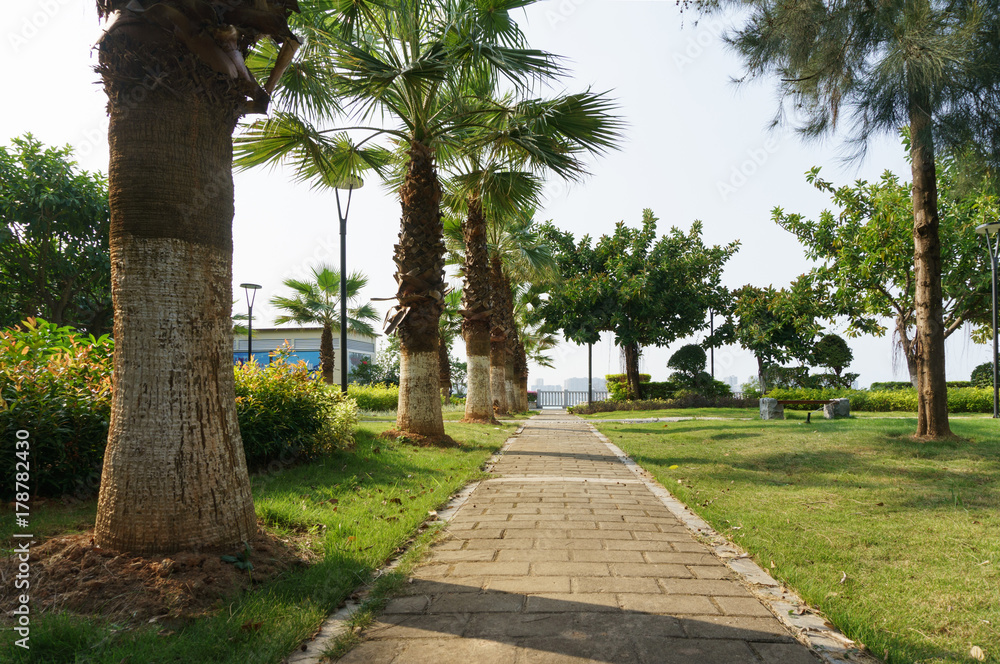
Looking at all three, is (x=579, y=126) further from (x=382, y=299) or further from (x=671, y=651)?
(x=671, y=651)

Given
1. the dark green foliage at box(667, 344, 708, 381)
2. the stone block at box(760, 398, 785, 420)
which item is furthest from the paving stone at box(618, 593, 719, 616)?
the dark green foliage at box(667, 344, 708, 381)

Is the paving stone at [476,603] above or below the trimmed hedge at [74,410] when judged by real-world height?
below

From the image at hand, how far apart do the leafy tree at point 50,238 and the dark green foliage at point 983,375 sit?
37155mm

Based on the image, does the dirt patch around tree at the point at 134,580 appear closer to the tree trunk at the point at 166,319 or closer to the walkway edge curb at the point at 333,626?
the tree trunk at the point at 166,319

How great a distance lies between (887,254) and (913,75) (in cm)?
1751

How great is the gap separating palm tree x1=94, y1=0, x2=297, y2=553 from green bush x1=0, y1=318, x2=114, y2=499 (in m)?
1.96

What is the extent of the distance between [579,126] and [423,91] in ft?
8.43

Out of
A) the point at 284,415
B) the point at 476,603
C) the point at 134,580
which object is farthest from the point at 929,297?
the point at 134,580

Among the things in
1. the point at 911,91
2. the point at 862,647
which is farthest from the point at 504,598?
the point at 911,91

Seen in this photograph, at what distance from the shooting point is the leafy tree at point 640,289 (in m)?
27.0

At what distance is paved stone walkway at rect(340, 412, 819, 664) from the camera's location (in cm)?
266

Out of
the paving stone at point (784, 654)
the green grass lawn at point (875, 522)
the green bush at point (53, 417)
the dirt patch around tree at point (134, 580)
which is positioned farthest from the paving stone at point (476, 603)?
the green bush at point (53, 417)

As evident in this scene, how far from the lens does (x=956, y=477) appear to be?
7246 millimetres

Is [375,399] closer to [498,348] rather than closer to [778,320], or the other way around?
[498,348]
